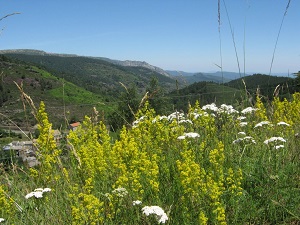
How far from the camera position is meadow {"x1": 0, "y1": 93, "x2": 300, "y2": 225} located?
8.32ft

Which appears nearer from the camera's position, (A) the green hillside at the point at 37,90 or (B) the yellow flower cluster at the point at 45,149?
(B) the yellow flower cluster at the point at 45,149

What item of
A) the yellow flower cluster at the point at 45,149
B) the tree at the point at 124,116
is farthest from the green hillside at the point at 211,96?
the yellow flower cluster at the point at 45,149

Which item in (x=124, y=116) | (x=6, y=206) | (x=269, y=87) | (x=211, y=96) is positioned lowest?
(x=124, y=116)

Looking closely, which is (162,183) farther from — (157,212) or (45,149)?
(45,149)

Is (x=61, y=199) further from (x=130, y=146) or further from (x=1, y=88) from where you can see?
(x=1, y=88)

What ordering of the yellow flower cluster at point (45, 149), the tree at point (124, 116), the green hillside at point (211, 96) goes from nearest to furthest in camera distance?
the yellow flower cluster at point (45, 149) < the tree at point (124, 116) < the green hillside at point (211, 96)

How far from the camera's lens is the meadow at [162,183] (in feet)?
8.32

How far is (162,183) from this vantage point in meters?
3.06

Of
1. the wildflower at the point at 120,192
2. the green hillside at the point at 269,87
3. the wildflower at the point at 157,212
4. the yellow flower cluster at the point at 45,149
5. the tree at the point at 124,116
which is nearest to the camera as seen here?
the wildflower at the point at 157,212

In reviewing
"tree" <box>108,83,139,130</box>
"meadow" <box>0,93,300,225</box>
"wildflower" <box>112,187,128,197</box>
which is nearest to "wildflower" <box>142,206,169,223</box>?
"meadow" <box>0,93,300,225</box>

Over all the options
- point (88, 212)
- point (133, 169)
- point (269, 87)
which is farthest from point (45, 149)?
point (269, 87)

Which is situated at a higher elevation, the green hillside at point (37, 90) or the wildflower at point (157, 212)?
the wildflower at point (157, 212)

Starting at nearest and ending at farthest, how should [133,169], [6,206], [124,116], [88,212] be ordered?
[88,212], [6,206], [133,169], [124,116]

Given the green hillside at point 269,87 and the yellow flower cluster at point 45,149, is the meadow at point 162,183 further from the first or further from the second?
the green hillside at point 269,87
